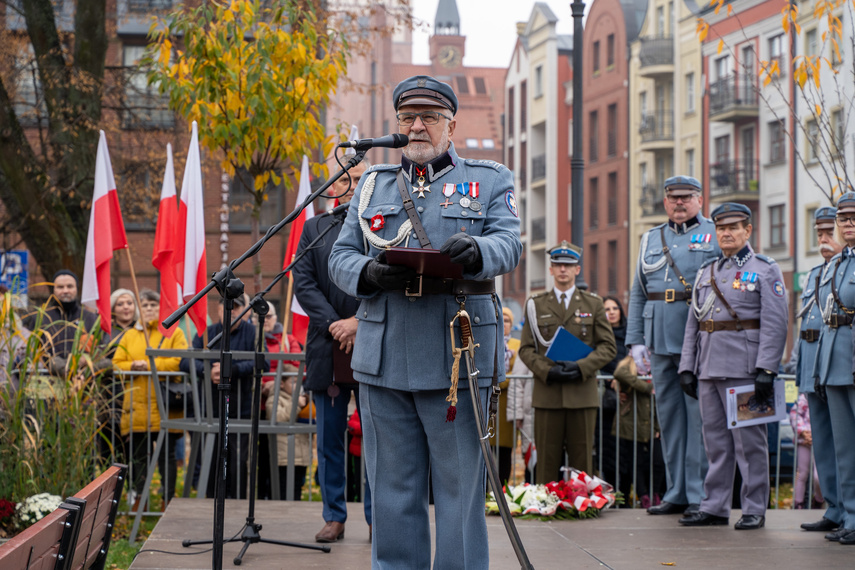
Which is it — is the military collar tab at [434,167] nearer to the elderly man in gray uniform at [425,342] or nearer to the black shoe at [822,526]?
the elderly man in gray uniform at [425,342]

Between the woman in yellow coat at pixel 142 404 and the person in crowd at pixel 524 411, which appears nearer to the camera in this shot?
the woman in yellow coat at pixel 142 404

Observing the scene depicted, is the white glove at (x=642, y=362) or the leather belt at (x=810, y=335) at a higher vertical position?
the leather belt at (x=810, y=335)

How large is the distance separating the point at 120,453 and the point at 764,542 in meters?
5.19

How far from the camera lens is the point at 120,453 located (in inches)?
368

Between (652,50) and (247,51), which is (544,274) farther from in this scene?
(247,51)

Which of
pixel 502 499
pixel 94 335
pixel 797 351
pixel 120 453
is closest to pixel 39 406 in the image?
pixel 94 335

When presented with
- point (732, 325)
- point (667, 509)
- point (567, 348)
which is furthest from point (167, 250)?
point (732, 325)

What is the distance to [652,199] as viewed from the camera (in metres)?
50.2

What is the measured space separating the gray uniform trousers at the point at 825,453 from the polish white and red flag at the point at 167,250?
511 centimetres

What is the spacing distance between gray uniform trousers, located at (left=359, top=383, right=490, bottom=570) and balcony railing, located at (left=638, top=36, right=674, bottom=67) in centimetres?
4730

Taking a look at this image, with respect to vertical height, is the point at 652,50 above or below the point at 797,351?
above

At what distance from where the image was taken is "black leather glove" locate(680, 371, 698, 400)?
788 cm

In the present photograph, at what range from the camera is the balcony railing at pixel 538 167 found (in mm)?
61875

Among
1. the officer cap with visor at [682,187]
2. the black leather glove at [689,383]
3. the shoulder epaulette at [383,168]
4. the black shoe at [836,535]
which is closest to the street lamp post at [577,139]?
the officer cap with visor at [682,187]
